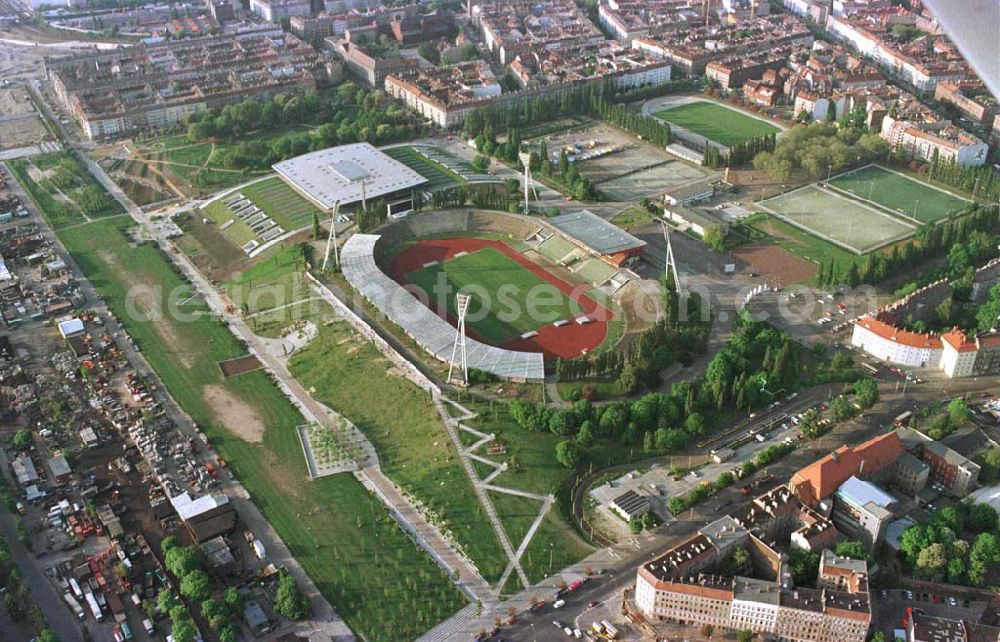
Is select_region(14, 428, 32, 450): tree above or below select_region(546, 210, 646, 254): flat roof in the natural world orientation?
below

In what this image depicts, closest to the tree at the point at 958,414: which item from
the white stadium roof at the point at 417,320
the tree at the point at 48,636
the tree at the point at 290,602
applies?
the white stadium roof at the point at 417,320

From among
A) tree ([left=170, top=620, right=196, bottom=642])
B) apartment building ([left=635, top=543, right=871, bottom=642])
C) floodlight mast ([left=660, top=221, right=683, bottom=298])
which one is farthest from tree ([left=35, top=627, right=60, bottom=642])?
floodlight mast ([left=660, top=221, right=683, bottom=298])

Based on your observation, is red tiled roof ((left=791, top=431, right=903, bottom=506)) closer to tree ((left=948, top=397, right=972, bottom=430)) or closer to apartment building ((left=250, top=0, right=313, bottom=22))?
tree ((left=948, top=397, right=972, bottom=430))

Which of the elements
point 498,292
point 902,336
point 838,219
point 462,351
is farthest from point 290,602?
point 838,219

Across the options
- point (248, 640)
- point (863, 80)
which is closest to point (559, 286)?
point (248, 640)

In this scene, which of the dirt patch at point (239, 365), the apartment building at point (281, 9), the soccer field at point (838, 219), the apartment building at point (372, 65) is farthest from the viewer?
the apartment building at point (281, 9)

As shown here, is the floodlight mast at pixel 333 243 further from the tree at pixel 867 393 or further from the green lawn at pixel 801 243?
the tree at pixel 867 393
